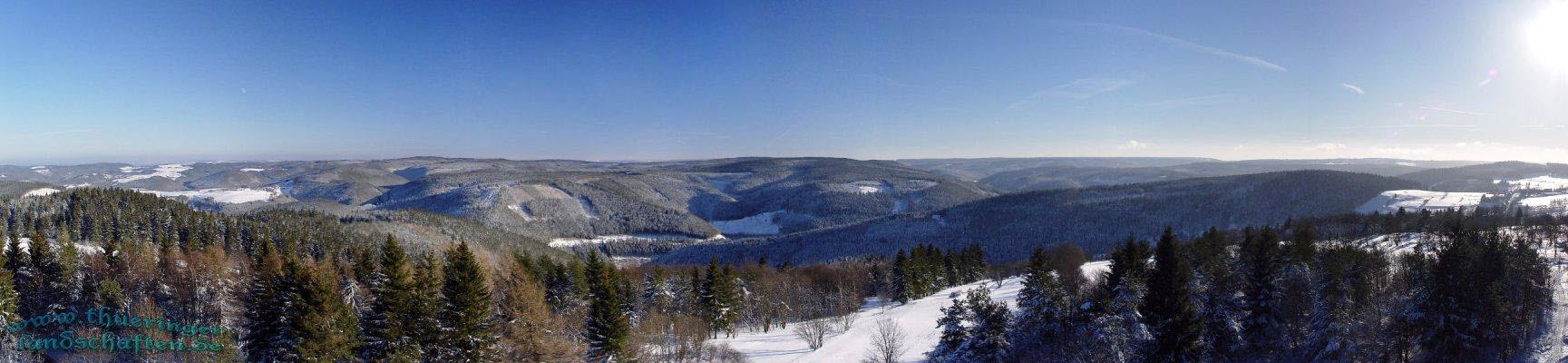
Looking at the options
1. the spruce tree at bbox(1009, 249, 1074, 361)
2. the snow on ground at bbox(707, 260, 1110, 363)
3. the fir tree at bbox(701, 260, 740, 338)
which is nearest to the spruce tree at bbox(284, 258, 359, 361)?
the snow on ground at bbox(707, 260, 1110, 363)

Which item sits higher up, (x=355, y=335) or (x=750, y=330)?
(x=355, y=335)

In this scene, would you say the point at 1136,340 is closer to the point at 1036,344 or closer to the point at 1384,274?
the point at 1036,344

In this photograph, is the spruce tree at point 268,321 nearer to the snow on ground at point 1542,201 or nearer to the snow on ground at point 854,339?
the snow on ground at point 854,339

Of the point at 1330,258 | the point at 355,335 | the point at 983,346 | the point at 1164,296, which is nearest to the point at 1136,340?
the point at 1164,296

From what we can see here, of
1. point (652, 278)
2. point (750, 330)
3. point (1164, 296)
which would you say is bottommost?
point (750, 330)

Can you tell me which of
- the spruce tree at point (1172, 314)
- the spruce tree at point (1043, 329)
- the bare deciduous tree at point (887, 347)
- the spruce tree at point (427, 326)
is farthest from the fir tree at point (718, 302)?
the spruce tree at point (1172, 314)

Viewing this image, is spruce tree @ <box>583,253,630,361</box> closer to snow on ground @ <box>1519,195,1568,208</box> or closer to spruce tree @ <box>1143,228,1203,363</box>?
spruce tree @ <box>1143,228,1203,363</box>
